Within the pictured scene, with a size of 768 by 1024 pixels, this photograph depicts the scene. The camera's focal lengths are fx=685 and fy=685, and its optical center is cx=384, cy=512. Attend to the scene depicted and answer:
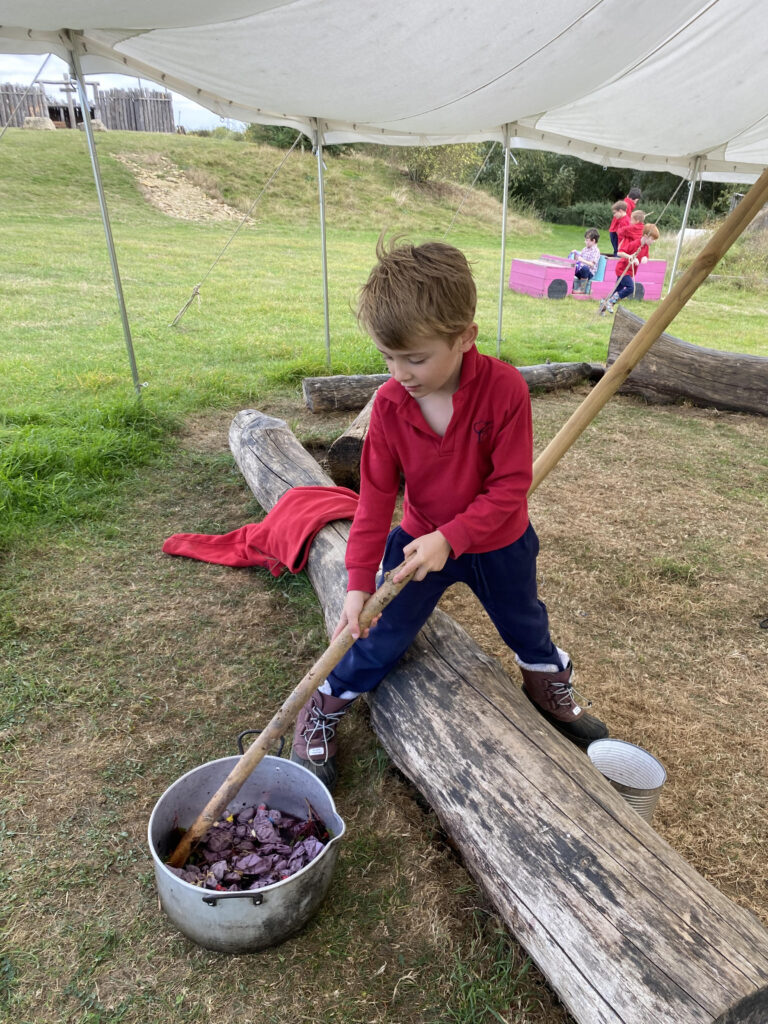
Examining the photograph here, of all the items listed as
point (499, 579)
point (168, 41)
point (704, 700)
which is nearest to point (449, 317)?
point (499, 579)

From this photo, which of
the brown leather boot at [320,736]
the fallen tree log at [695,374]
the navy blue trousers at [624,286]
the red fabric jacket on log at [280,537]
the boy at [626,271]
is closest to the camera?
the brown leather boot at [320,736]

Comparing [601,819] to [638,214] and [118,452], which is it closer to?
[118,452]

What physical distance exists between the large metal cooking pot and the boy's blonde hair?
4.18 feet

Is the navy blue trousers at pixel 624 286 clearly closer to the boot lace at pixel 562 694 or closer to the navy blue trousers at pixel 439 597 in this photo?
the boot lace at pixel 562 694

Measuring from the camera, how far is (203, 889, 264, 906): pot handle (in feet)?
5.26

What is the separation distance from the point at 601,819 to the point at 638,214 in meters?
12.1

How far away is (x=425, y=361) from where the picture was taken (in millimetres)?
1726

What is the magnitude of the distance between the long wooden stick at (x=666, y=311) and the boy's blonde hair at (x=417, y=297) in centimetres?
82

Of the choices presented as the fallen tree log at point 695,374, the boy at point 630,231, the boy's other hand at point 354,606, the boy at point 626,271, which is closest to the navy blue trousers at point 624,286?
the boy at point 626,271

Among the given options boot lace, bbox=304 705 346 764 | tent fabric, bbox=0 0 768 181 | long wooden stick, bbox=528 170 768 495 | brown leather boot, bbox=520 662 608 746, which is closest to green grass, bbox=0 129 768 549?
long wooden stick, bbox=528 170 768 495

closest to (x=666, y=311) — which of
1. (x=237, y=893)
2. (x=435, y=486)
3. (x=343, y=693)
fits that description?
(x=435, y=486)

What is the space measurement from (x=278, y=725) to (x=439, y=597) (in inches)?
26.3

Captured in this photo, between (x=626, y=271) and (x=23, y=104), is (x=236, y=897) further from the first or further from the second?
(x=23, y=104)

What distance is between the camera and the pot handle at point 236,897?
1604 millimetres
